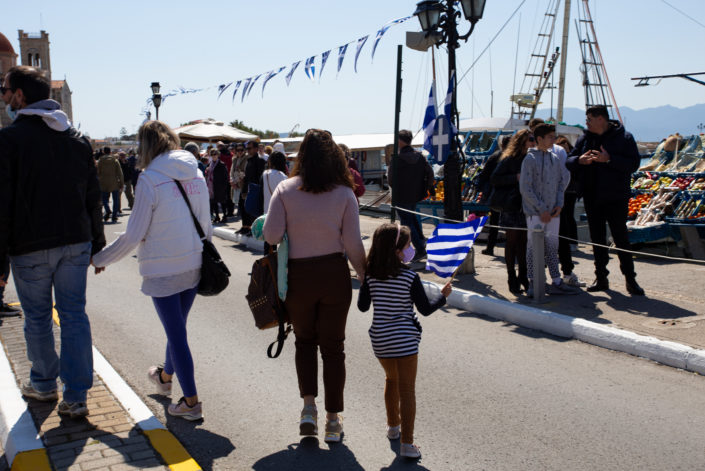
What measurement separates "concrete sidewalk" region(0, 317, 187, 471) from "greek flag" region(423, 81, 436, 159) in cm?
613

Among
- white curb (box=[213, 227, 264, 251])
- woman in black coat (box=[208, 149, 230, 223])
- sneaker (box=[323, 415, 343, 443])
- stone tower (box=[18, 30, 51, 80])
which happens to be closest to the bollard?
sneaker (box=[323, 415, 343, 443])

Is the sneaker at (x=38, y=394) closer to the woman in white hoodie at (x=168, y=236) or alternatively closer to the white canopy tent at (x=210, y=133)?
the woman in white hoodie at (x=168, y=236)

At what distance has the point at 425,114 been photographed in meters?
9.95

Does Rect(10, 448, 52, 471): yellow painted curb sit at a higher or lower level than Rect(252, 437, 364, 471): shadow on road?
higher

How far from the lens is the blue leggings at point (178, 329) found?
4.34 meters

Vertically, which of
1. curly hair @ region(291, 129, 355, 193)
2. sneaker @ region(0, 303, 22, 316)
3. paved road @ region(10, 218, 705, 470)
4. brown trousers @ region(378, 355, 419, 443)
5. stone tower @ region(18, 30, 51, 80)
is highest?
stone tower @ region(18, 30, 51, 80)

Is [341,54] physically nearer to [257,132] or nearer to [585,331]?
[585,331]

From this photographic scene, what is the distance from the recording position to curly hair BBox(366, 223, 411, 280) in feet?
12.7

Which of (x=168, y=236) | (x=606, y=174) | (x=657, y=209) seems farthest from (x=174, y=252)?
(x=657, y=209)

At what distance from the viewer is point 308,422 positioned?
4.13 metres

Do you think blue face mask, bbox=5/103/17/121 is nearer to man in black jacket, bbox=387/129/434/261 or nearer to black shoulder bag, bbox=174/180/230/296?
black shoulder bag, bbox=174/180/230/296

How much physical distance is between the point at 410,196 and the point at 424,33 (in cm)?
247

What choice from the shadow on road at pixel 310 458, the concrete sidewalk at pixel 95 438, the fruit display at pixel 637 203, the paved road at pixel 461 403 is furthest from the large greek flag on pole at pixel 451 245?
the fruit display at pixel 637 203

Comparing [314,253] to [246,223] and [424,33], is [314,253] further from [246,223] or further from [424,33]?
[246,223]
